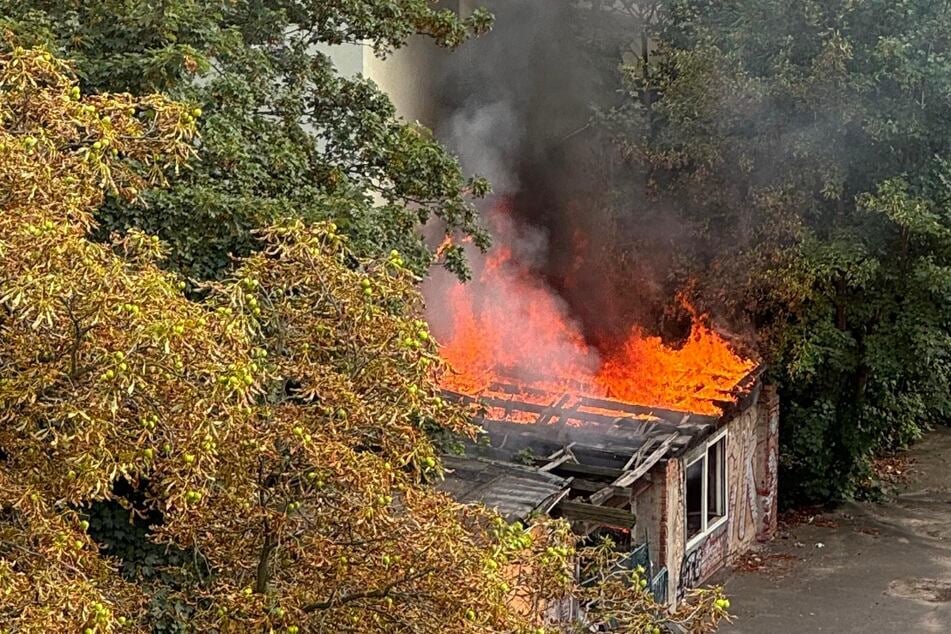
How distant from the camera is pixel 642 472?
14.5 meters

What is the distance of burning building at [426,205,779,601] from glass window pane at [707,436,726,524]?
0.8 inches

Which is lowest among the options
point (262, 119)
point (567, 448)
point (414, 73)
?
point (567, 448)

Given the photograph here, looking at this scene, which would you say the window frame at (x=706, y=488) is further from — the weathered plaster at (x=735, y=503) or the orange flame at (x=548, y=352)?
the orange flame at (x=548, y=352)

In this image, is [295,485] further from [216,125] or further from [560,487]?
[560,487]

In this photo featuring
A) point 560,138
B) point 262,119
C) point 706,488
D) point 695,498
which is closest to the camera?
point 262,119

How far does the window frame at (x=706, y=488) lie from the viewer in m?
16.6

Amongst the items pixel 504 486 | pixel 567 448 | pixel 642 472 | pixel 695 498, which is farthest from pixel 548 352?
pixel 504 486

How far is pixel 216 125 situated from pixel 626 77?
10198 mm

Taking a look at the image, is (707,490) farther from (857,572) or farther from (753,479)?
(857,572)

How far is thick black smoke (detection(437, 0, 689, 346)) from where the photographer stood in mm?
20375

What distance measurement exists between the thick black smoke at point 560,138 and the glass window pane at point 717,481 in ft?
9.89

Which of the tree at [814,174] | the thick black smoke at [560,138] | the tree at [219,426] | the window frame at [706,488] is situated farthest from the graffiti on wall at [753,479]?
the tree at [219,426]

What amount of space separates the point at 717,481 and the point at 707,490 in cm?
29

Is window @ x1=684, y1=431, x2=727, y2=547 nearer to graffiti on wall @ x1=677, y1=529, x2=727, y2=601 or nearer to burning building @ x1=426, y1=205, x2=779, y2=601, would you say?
burning building @ x1=426, y1=205, x2=779, y2=601
